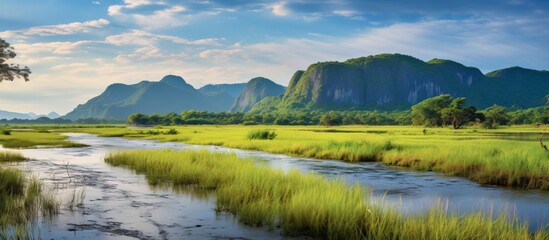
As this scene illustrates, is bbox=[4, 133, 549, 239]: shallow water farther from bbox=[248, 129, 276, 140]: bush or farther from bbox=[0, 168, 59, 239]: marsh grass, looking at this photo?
bbox=[248, 129, 276, 140]: bush

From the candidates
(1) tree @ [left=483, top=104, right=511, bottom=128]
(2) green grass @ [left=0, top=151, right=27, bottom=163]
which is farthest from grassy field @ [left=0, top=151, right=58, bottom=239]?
(1) tree @ [left=483, top=104, right=511, bottom=128]

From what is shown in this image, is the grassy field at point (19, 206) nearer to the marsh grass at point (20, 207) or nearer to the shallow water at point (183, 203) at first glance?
the marsh grass at point (20, 207)

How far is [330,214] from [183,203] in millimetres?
6967

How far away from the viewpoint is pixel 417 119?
5448 inches

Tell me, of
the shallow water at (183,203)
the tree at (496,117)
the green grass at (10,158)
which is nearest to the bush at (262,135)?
the green grass at (10,158)

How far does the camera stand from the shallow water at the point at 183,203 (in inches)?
472

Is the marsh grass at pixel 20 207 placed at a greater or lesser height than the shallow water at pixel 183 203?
greater

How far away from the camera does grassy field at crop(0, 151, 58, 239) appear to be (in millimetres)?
10734

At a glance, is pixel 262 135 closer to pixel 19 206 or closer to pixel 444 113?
pixel 19 206

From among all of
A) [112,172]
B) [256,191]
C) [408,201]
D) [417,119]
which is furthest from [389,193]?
[417,119]

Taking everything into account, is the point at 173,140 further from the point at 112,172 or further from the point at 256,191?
the point at 256,191

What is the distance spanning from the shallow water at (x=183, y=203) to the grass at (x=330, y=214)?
54cm

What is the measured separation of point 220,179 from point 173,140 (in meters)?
51.4

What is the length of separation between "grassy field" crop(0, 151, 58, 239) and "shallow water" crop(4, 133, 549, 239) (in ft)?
1.95
